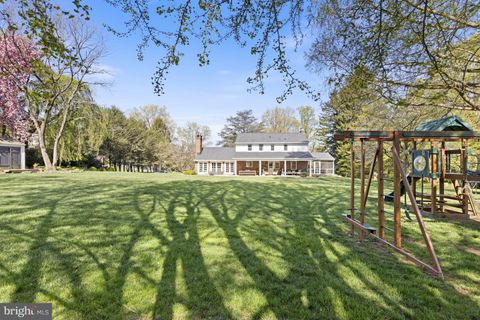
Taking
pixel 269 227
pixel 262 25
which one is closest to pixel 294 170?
pixel 269 227

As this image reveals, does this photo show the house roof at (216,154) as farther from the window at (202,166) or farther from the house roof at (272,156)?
the house roof at (272,156)

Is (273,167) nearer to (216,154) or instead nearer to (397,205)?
(216,154)

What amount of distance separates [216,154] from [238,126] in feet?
61.5

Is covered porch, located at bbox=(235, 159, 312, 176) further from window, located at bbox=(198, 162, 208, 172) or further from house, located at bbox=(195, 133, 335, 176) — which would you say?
window, located at bbox=(198, 162, 208, 172)

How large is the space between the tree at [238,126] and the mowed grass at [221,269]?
4610cm

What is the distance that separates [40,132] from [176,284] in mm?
27043

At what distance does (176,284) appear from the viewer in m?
3.16

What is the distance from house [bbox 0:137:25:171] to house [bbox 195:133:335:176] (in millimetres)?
18742

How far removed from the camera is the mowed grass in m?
2.74

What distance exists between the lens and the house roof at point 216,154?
113 ft

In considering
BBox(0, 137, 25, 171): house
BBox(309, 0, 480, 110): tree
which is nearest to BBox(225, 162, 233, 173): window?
BBox(0, 137, 25, 171): house

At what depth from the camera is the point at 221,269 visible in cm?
362

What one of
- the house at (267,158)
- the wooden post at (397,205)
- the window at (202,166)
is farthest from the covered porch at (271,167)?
the wooden post at (397,205)

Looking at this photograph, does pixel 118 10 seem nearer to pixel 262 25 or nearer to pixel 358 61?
pixel 262 25
